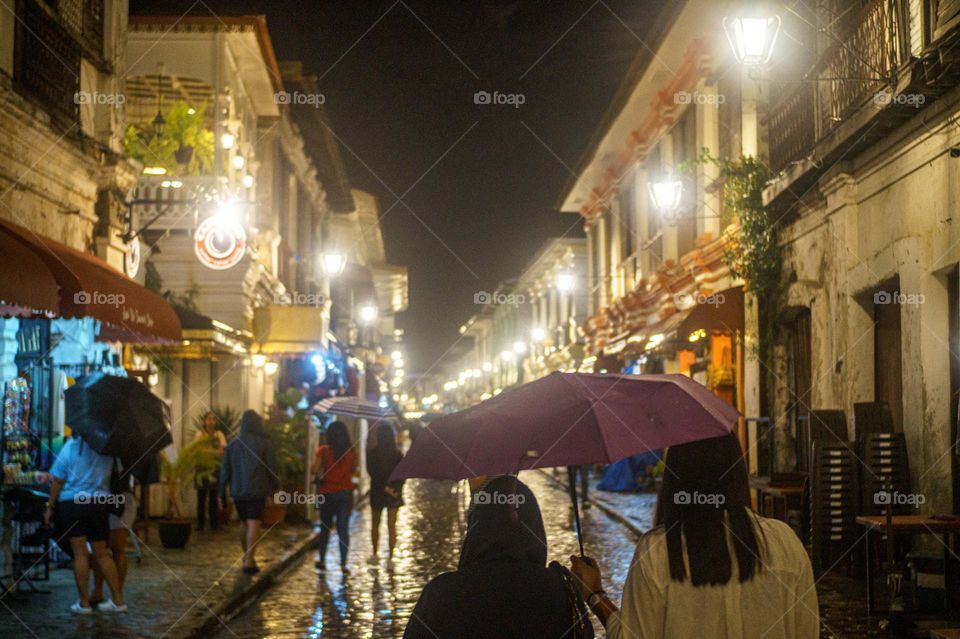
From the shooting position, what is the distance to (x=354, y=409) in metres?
18.3

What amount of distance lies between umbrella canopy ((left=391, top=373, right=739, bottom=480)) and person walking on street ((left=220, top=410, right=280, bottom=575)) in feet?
28.6

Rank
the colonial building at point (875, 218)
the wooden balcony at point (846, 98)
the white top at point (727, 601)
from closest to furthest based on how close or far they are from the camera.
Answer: the white top at point (727, 601) < the colonial building at point (875, 218) < the wooden balcony at point (846, 98)

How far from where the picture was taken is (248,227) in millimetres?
21938

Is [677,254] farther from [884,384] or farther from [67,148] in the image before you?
[67,148]

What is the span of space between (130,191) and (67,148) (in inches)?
105

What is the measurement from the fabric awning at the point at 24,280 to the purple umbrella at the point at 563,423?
533 cm

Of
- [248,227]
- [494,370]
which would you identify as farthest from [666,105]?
[494,370]

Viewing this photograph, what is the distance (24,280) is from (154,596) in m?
3.68

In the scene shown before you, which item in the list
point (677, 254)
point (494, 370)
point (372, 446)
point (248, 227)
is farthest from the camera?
point (494, 370)

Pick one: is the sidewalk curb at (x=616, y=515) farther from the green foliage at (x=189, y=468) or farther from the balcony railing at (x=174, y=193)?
the balcony railing at (x=174, y=193)

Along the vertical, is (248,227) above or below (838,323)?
above

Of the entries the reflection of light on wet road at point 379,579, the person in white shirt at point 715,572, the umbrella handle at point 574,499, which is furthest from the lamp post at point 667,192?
the person in white shirt at point 715,572

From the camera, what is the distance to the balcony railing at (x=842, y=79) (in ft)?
37.6

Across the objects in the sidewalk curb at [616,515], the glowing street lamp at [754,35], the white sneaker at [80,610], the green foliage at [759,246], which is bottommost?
the sidewalk curb at [616,515]
